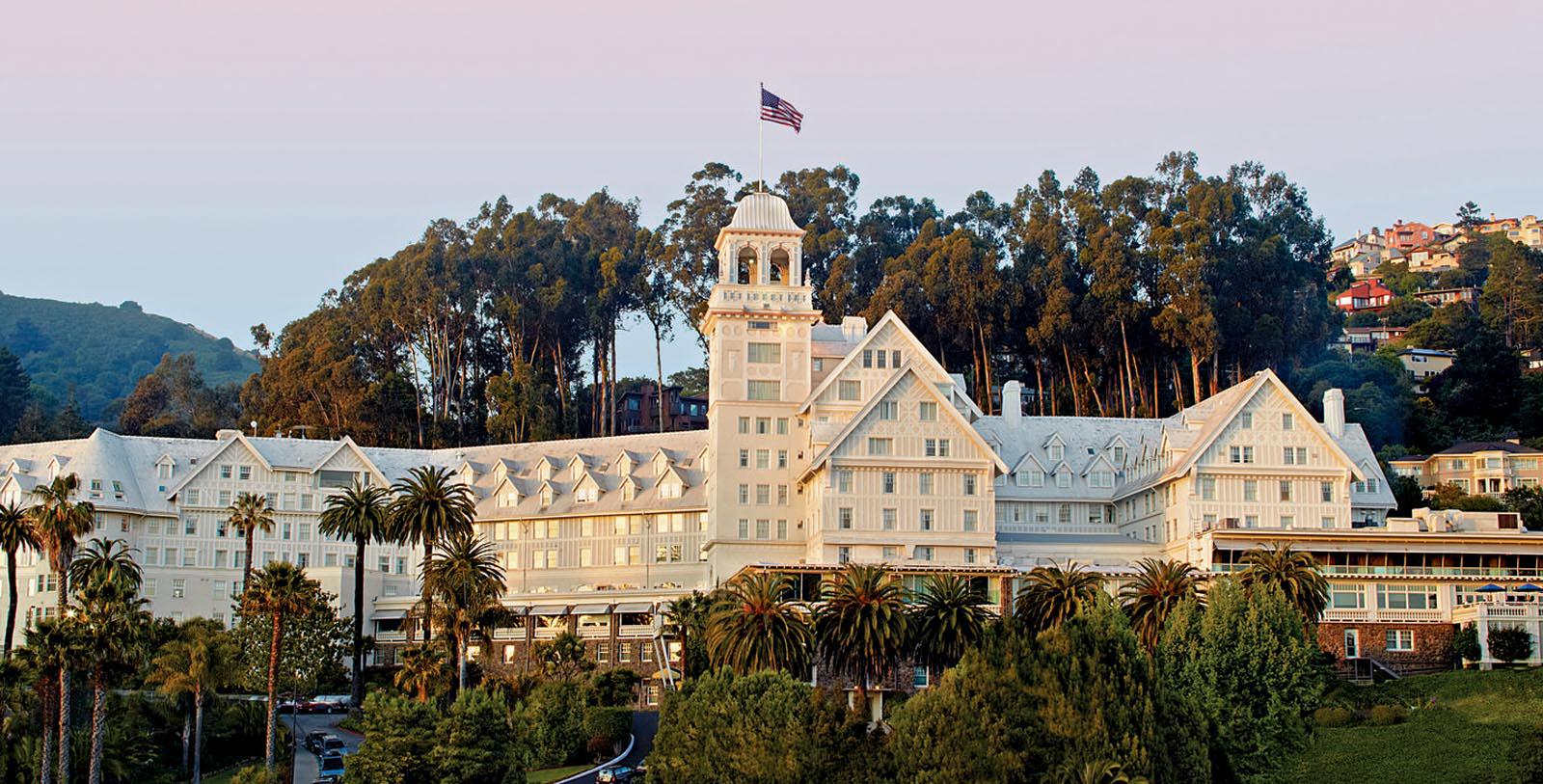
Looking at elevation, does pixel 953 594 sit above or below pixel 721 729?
above

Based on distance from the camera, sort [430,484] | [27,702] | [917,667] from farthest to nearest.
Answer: [430,484] → [917,667] → [27,702]

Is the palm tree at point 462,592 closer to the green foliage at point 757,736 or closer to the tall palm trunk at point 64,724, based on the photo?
the tall palm trunk at point 64,724

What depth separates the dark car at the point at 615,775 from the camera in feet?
236

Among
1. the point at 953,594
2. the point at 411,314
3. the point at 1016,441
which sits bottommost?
the point at 953,594

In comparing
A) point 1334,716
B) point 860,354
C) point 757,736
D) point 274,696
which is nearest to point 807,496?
point 860,354

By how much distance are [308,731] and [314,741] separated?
3.77 meters

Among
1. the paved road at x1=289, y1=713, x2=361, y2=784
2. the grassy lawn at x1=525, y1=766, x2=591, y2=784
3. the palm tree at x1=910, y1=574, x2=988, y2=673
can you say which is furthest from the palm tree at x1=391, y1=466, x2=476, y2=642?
the palm tree at x1=910, y1=574, x2=988, y2=673

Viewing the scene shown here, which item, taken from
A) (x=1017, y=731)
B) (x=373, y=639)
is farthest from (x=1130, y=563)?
(x=373, y=639)

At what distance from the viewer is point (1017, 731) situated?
62.8 metres

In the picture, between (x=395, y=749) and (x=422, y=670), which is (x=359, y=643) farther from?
(x=395, y=749)

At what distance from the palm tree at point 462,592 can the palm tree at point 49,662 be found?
17.9m

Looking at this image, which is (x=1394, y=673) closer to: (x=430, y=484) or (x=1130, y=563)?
(x=1130, y=563)

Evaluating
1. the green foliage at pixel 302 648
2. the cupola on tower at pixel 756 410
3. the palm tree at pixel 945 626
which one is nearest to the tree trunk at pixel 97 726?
the green foliage at pixel 302 648

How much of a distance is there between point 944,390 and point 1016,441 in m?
8.96
